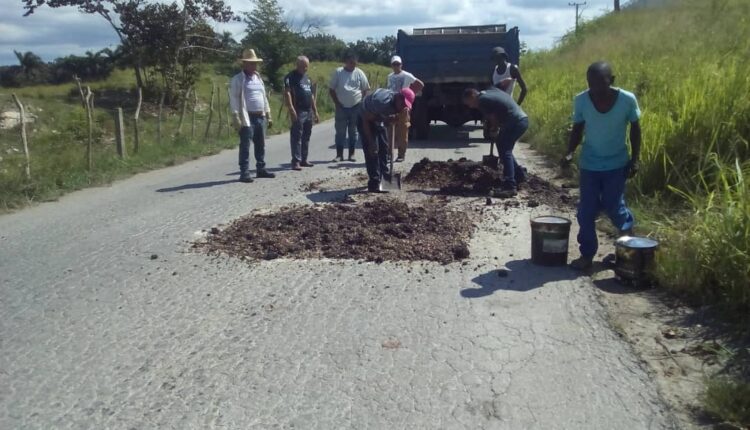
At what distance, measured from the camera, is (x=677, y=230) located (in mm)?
5723

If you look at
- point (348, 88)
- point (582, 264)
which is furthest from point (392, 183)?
point (582, 264)

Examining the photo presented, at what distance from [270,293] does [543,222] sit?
2.35 metres

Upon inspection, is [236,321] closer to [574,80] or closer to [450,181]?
[450,181]

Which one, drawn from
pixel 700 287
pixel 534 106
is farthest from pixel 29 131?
pixel 700 287

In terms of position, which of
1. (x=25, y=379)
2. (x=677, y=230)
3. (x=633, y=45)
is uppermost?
(x=633, y=45)

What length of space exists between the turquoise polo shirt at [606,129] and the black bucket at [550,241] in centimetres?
58

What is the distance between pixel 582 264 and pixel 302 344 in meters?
2.66

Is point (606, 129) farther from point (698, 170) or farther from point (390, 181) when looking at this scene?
point (390, 181)

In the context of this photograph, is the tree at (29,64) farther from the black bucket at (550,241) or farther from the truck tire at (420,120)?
the black bucket at (550,241)

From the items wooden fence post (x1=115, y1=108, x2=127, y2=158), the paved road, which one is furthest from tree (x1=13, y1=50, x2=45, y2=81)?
the paved road

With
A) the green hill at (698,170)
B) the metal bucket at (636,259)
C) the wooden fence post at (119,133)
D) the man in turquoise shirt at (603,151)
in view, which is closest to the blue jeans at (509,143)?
the green hill at (698,170)

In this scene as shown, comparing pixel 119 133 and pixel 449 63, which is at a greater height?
pixel 449 63

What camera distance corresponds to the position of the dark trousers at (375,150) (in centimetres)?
884

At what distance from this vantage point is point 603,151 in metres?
5.70
